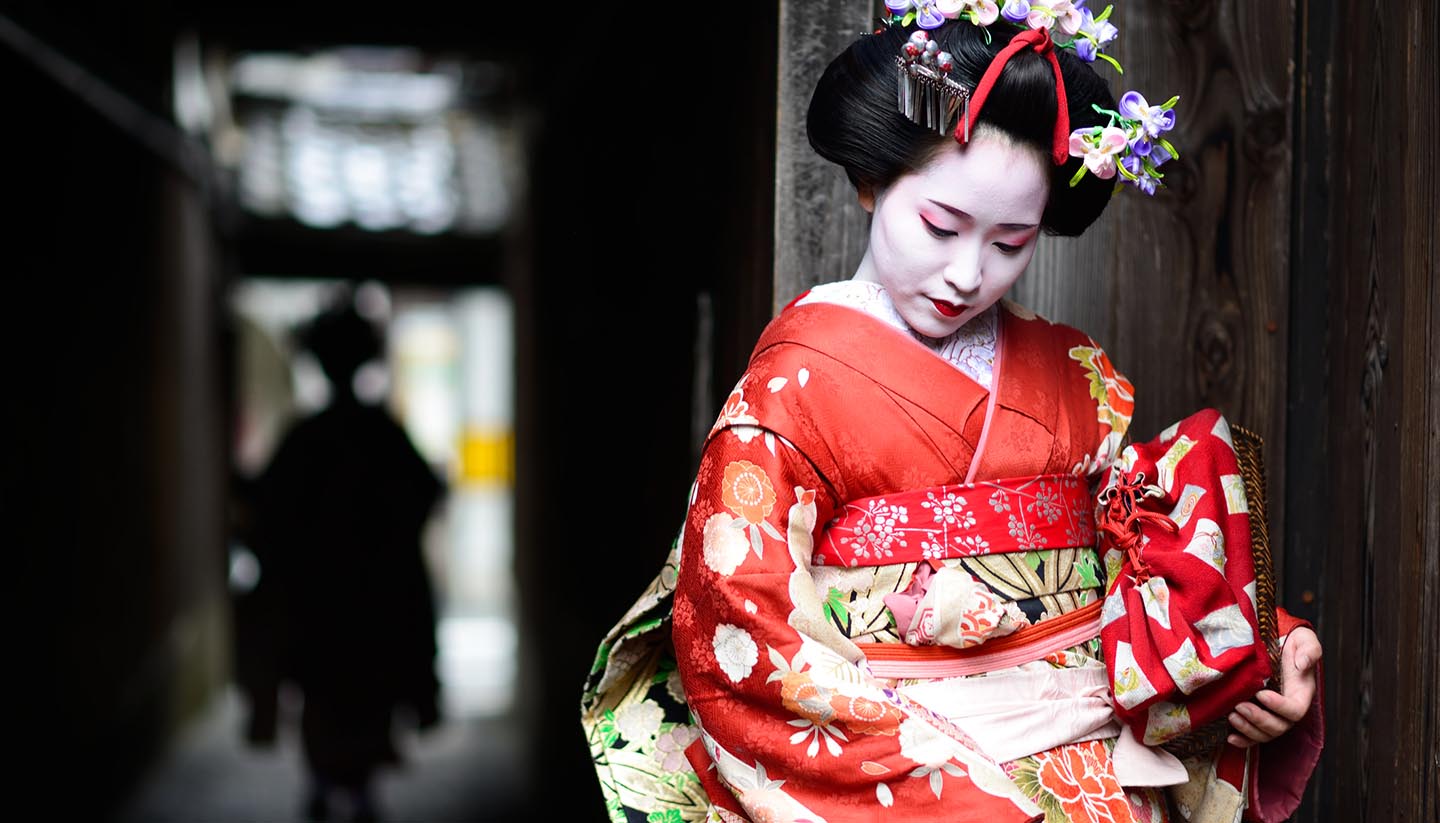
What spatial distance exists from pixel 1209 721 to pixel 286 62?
24.1 feet

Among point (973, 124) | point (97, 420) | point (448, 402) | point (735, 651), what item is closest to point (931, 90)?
point (973, 124)

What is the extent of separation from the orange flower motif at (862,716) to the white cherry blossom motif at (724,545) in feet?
0.68

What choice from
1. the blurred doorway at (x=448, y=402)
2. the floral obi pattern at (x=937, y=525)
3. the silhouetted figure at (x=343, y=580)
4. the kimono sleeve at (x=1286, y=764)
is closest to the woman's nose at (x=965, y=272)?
the floral obi pattern at (x=937, y=525)

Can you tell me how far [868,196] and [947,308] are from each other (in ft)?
0.71

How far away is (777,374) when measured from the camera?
1.67 meters

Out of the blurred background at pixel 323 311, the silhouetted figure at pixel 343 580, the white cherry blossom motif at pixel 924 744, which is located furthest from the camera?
the silhouetted figure at pixel 343 580

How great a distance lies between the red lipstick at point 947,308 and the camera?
1680mm

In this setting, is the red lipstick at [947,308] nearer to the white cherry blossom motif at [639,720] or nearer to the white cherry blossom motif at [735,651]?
the white cherry blossom motif at [735,651]

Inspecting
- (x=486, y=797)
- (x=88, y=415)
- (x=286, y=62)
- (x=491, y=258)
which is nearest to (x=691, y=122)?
(x=88, y=415)

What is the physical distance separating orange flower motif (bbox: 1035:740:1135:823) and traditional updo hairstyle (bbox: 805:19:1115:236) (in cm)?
73

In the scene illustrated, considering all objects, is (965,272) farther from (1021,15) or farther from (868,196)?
A: (1021,15)

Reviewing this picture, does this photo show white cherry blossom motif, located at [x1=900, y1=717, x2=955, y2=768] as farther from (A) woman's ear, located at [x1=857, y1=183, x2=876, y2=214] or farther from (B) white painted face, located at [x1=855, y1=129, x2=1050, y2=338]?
(A) woman's ear, located at [x1=857, y1=183, x2=876, y2=214]

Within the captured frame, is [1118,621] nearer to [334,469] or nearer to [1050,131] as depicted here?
[1050,131]

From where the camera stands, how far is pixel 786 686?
154 cm
